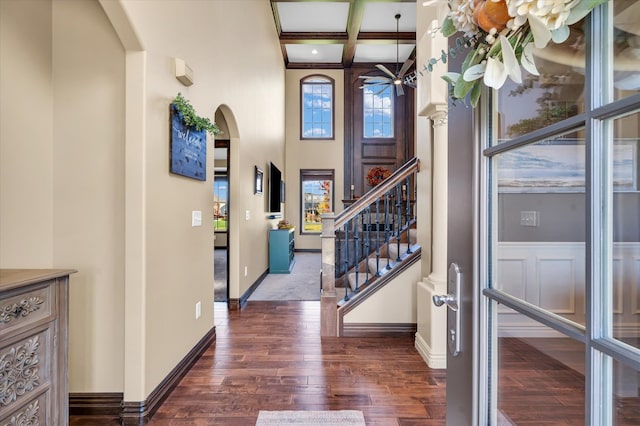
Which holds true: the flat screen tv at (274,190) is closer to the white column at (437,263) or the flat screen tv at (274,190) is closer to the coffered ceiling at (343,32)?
the coffered ceiling at (343,32)

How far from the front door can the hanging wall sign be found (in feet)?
6.44

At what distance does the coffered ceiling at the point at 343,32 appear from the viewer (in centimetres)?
619

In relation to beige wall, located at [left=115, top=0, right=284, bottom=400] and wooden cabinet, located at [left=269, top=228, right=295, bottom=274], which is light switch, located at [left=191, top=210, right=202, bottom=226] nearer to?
beige wall, located at [left=115, top=0, right=284, bottom=400]

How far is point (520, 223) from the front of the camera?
0.70 metres

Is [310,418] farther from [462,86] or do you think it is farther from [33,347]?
[462,86]

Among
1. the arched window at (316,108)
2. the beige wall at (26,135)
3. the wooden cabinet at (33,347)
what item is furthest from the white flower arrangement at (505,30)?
the arched window at (316,108)

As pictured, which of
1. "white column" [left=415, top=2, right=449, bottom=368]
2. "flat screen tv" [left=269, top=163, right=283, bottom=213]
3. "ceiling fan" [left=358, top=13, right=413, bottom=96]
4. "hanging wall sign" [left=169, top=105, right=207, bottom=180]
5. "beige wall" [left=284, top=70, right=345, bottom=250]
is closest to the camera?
"hanging wall sign" [left=169, top=105, right=207, bottom=180]

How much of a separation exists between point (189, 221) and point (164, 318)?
0.76 m

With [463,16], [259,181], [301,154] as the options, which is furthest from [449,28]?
[301,154]

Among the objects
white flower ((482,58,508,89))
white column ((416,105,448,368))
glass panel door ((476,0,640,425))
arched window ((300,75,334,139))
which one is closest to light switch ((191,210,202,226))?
white column ((416,105,448,368))

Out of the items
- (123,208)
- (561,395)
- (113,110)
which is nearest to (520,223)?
(561,395)

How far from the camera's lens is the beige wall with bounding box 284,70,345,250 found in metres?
8.70

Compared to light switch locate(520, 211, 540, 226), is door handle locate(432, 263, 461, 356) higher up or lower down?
lower down

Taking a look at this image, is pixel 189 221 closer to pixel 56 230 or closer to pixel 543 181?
pixel 56 230
